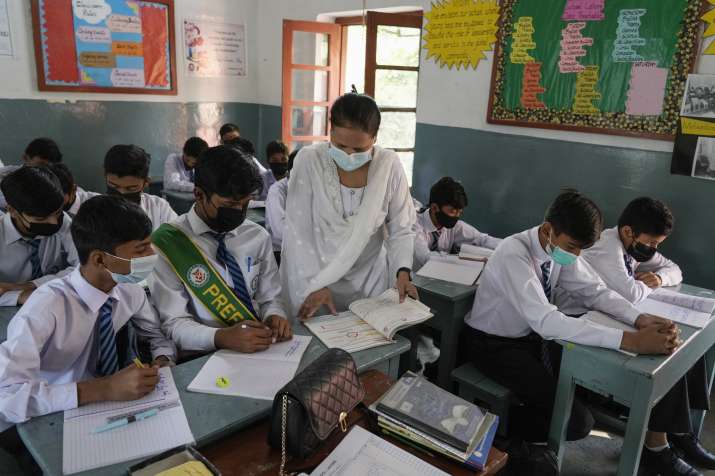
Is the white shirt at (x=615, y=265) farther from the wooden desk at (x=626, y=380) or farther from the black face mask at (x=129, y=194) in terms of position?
the black face mask at (x=129, y=194)

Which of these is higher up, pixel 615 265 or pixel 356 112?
pixel 356 112

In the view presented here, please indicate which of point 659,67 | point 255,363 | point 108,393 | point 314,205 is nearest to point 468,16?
point 659,67

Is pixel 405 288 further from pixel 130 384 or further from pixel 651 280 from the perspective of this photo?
pixel 651 280

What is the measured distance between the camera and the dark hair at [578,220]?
1906mm

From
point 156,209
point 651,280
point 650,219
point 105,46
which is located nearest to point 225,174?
point 156,209

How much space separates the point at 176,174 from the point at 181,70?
1263 mm

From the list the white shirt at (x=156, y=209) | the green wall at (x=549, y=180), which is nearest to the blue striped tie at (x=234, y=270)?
the white shirt at (x=156, y=209)

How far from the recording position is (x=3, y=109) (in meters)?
4.34

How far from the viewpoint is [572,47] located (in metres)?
3.36

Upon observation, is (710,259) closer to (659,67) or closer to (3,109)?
(659,67)

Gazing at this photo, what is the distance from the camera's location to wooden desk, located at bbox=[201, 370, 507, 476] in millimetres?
1071

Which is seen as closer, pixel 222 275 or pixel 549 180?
pixel 222 275

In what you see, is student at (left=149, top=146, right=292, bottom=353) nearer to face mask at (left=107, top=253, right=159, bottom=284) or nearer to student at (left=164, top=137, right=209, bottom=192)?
face mask at (left=107, top=253, right=159, bottom=284)

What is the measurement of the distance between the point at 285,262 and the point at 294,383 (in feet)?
3.30
